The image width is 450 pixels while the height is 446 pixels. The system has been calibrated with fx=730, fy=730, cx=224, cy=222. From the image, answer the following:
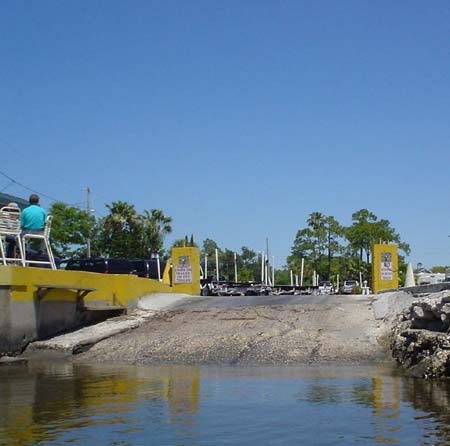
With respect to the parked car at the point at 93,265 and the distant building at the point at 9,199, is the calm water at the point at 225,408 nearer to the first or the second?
the parked car at the point at 93,265

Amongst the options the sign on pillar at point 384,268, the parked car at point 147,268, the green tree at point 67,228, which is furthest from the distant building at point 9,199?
the sign on pillar at point 384,268

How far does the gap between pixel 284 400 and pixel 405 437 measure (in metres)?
2.43

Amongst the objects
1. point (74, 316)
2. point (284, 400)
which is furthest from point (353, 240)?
point (284, 400)

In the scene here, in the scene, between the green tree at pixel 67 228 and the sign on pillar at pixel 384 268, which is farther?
the green tree at pixel 67 228

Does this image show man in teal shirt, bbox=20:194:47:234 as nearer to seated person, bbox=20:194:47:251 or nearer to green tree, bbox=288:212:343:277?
seated person, bbox=20:194:47:251

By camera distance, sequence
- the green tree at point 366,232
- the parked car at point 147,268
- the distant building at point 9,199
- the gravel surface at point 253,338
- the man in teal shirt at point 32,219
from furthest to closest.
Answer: the green tree at point 366,232 < the distant building at point 9,199 < the parked car at point 147,268 < the man in teal shirt at point 32,219 < the gravel surface at point 253,338

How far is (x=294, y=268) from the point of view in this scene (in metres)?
98.8

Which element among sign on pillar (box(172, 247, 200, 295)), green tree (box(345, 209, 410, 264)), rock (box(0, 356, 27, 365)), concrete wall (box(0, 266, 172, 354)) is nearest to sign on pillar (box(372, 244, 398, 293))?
sign on pillar (box(172, 247, 200, 295))

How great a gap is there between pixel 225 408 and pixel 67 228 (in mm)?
46558

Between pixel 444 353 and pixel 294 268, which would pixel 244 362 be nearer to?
pixel 444 353

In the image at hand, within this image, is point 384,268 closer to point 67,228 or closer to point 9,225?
point 9,225

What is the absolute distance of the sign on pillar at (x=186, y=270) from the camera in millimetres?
Answer: 24406

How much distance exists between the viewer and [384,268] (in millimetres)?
23844

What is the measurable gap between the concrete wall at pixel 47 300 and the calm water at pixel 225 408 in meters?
2.77
